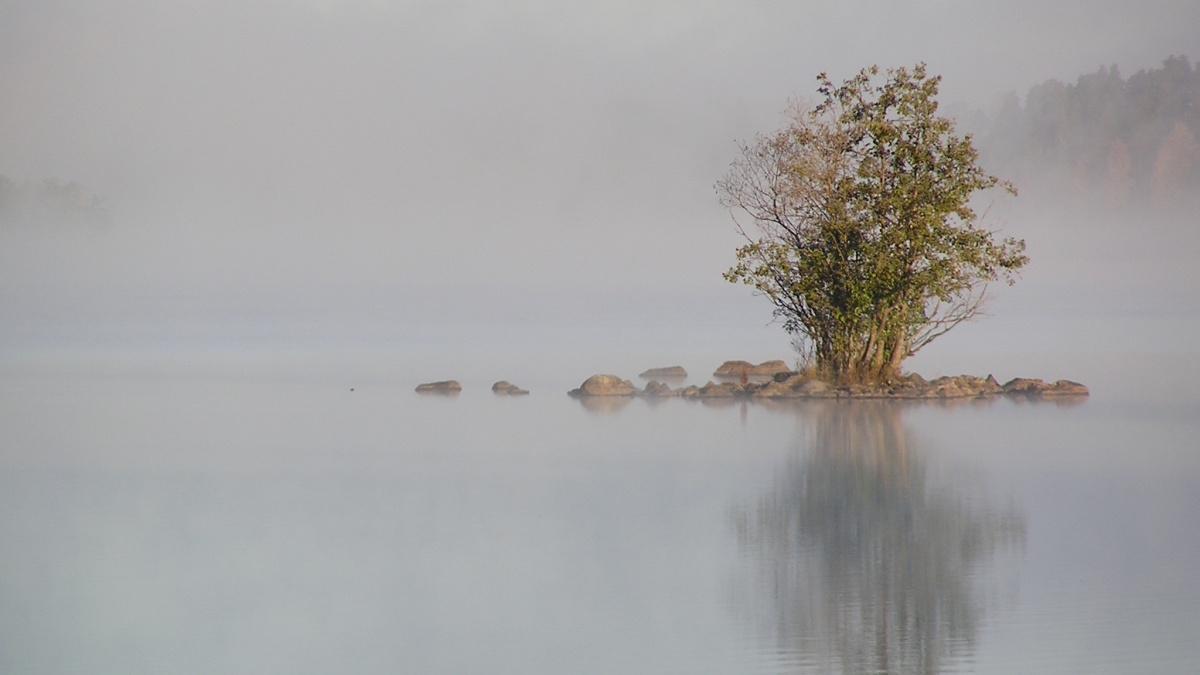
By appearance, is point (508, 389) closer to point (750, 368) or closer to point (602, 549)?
point (750, 368)

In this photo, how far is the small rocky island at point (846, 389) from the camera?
19766mm

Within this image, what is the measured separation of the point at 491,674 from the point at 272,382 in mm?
19292

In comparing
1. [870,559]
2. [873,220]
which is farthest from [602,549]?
[873,220]

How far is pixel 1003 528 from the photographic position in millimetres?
8812

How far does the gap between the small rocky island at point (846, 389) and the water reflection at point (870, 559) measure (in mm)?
7280

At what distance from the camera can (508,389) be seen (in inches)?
837

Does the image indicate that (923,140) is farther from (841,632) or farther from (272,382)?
(841,632)

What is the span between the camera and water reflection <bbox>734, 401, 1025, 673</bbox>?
235 inches

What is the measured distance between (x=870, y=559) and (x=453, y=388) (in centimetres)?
1447

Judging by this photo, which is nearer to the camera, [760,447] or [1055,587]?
[1055,587]

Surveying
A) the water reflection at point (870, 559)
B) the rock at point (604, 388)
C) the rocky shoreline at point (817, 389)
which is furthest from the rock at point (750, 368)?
the water reflection at point (870, 559)

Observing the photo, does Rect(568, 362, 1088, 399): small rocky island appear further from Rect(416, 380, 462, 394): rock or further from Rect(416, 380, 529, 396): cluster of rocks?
Rect(416, 380, 462, 394): rock

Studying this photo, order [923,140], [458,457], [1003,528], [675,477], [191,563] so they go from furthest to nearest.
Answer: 1. [923,140]
2. [458,457]
3. [675,477]
4. [1003,528]
5. [191,563]

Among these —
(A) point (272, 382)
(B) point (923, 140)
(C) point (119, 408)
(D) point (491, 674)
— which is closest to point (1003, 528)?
(D) point (491, 674)
